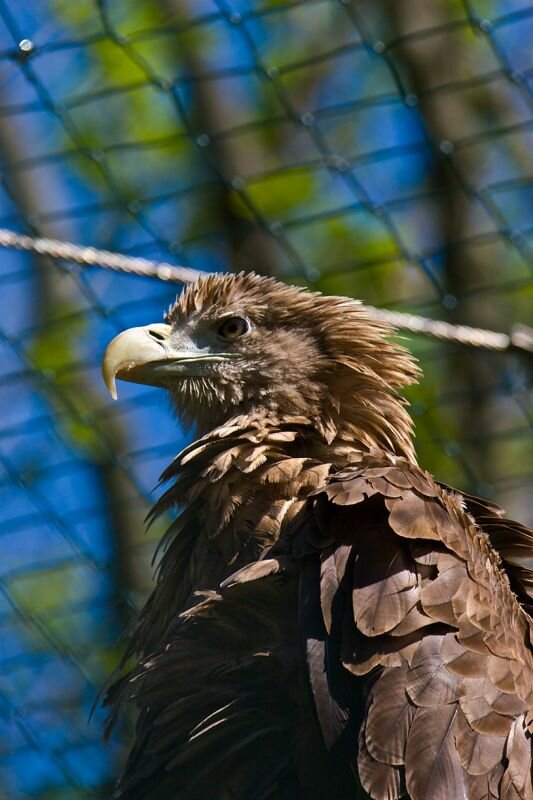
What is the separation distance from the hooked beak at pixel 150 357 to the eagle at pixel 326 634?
34cm

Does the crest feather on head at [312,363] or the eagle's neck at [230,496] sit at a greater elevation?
the crest feather on head at [312,363]

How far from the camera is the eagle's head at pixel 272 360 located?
12.3ft

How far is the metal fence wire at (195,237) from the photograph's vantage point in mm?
6301

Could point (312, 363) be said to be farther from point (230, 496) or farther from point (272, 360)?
point (230, 496)

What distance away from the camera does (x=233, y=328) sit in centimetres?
404

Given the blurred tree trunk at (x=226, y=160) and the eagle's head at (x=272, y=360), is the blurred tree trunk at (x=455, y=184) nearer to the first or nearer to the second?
the blurred tree trunk at (x=226, y=160)

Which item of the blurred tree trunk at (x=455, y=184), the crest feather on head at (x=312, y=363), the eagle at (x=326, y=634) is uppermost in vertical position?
the blurred tree trunk at (x=455, y=184)

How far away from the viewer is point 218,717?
2.95 metres

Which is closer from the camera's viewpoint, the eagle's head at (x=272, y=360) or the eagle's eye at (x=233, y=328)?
the eagle's head at (x=272, y=360)

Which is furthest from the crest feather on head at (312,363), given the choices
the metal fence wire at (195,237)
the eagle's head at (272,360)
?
the metal fence wire at (195,237)

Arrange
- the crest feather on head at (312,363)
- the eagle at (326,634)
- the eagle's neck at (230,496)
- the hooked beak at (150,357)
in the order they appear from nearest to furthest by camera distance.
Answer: the eagle at (326,634)
the eagle's neck at (230,496)
the crest feather on head at (312,363)
the hooked beak at (150,357)

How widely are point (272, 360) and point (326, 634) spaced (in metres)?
1.18

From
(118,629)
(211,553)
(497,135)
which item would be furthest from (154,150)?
(211,553)

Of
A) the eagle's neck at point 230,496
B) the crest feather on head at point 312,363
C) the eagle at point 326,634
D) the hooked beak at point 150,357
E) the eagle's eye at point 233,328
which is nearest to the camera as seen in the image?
the eagle at point 326,634
